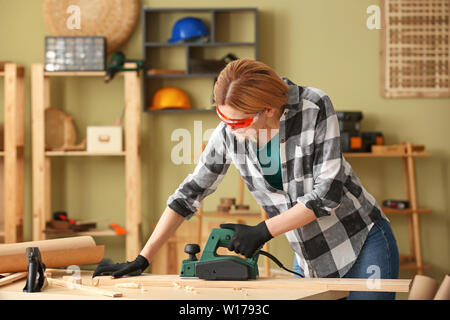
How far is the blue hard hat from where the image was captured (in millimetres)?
4168

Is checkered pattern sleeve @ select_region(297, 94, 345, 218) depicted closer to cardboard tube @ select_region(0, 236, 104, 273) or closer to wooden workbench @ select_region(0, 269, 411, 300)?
wooden workbench @ select_region(0, 269, 411, 300)

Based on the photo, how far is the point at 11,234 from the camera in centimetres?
410

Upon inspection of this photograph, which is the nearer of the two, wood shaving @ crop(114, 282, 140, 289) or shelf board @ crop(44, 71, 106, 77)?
wood shaving @ crop(114, 282, 140, 289)

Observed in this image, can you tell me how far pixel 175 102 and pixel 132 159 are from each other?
0.52 metres

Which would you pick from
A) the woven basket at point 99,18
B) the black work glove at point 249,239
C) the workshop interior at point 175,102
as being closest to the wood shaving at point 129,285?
the black work glove at point 249,239

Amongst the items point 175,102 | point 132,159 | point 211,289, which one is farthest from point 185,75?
point 211,289

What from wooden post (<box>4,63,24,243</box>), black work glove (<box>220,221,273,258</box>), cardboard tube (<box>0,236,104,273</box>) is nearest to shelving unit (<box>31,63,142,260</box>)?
wooden post (<box>4,63,24,243</box>)

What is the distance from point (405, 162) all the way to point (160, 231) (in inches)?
111

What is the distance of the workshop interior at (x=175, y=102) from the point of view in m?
4.14

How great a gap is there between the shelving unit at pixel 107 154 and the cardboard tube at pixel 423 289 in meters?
2.41

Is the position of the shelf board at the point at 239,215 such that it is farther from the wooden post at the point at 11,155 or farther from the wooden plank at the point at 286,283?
the wooden plank at the point at 286,283
